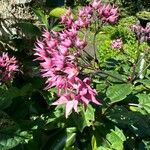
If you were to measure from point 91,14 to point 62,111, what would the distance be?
75cm

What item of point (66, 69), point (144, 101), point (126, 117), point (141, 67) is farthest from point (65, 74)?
point (141, 67)

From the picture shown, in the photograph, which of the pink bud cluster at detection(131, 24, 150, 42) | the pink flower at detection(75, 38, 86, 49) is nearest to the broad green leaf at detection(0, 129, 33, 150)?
the pink flower at detection(75, 38, 86, 49)

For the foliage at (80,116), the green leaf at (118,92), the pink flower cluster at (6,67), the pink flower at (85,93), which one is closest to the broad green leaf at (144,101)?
the foliage at (80,116)

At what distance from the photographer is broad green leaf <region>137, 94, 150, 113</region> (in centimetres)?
219

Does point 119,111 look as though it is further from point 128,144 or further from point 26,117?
point 26,117

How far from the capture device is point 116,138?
211cm

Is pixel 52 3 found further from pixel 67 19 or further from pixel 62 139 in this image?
pixel 62 139

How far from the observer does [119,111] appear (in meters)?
2.14

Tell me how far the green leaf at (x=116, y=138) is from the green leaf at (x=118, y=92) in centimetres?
14

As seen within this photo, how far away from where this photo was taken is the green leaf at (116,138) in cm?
210

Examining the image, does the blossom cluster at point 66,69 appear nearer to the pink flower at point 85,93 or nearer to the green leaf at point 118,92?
the pink flower at point 85,93

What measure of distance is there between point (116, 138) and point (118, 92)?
0.20 m

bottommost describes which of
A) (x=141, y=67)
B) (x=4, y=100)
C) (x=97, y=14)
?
(x=141, y=67)

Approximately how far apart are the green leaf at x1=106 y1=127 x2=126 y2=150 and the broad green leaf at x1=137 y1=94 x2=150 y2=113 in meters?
0.16
